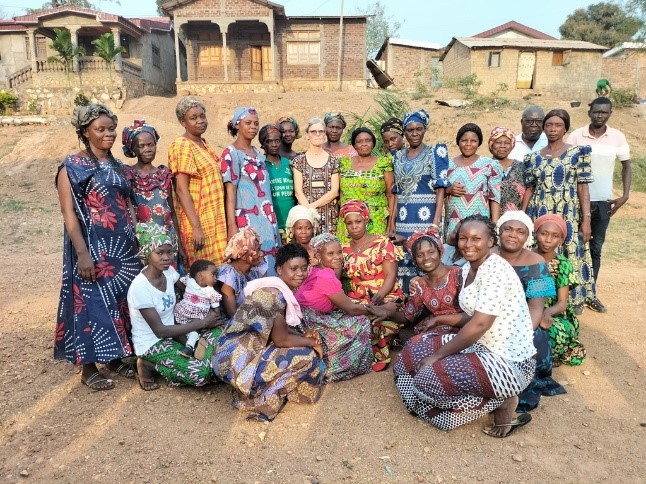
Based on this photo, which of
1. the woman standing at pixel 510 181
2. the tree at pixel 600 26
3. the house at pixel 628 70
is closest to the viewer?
the woman standing at pixel 510 181

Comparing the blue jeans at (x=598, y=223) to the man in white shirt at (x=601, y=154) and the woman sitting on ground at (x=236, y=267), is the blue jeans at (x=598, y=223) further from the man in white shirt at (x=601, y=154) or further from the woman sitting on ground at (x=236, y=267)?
the woman sitting on ground at (x=236, y=267)

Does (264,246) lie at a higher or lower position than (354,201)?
lower

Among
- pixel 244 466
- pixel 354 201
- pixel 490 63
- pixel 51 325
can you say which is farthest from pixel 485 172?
pixel 490 63

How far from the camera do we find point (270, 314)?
122 inches

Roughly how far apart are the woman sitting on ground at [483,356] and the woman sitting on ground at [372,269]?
761mm

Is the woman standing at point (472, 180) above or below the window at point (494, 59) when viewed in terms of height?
below

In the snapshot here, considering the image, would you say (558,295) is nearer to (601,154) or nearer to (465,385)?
(465,385)

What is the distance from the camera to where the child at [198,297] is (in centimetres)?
352

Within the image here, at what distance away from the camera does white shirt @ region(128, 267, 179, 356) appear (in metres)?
3.39

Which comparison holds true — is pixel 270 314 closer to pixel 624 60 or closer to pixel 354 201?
pixel 354 201

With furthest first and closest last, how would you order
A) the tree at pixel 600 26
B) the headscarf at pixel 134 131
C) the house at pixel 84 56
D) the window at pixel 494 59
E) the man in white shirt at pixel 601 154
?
the tree at pixel 600 26, the window at pixel 494 59, the house at pixel 84 56, the man in white shirt at pixel 601 154, the headscarf at pixel 134 131

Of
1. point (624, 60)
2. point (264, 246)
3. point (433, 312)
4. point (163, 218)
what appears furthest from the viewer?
point (624, 60)

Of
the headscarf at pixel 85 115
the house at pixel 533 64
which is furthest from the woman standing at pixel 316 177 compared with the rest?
the house at pixel 533 64

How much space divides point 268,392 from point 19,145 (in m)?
15.9
